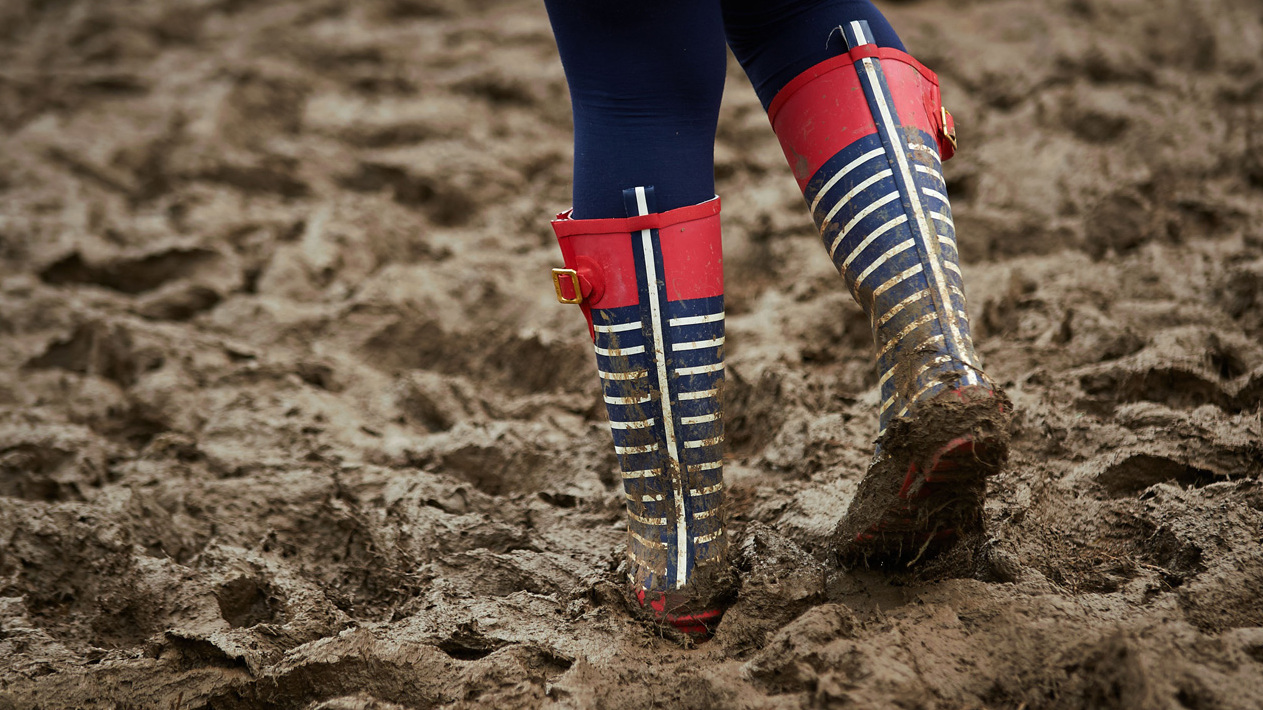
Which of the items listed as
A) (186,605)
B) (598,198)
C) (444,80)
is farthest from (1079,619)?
(444,80)

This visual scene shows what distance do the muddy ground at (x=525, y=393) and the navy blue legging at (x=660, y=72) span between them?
1.73 feet

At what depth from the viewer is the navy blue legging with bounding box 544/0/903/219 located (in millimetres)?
1032

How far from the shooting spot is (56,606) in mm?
1319

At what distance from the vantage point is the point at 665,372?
1081 mm

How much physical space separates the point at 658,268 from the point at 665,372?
0.41 feet

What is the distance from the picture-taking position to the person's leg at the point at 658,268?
3.46 ft

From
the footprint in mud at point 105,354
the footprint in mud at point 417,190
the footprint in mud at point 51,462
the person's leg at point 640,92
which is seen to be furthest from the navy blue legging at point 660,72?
the footprint in mud at point 417,190

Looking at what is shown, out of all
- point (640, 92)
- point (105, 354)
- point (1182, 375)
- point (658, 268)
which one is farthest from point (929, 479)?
point (105, 354)

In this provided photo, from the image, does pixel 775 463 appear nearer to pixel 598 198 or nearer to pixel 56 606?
pixel 598 198

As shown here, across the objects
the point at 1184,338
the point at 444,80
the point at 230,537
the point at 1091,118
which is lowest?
the point at 230,537

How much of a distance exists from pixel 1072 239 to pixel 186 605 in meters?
2.01

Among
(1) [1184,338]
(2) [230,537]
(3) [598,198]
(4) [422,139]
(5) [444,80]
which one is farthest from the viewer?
(5) [444,80]

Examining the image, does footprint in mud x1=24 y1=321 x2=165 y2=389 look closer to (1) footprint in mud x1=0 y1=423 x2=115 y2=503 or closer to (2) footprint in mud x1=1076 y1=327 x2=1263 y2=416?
(1) footprint in mud x1=0 y1=423 x2=115 y2=503

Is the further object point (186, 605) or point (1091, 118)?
point (1091, 118)
